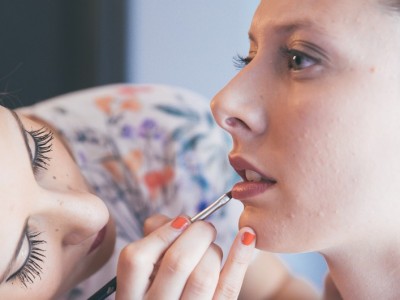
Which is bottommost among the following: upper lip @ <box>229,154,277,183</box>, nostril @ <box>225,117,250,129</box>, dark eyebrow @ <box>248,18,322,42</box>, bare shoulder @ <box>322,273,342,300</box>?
bare shoulder @ <box>322,273,342,300</box>

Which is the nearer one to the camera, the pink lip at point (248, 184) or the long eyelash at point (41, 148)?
the pink lip at point (248, 184)

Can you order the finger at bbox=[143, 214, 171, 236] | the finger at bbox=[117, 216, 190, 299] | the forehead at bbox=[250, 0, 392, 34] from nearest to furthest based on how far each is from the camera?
the forehead at bbox=[250, 0, 392, 34]
the finger at bbox=[117, 216, 190, 299]
the finger at bbox=[143, 214, 171, 236]

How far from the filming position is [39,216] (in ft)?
2.62

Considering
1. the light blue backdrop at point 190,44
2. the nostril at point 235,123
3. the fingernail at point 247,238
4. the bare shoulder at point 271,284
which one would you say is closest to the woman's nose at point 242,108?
the nostril at point 235,123

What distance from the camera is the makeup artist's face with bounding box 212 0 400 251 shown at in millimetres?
668

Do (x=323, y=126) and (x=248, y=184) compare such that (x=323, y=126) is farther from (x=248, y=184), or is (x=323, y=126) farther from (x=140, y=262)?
(x=140, y=262)

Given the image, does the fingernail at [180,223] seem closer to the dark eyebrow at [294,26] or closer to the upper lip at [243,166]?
the upper lip at [243,166]

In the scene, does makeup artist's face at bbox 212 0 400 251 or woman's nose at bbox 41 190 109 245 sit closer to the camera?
makeup artist's face at bbox 212 0 400 251

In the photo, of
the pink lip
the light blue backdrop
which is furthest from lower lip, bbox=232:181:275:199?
the light blue backdrop

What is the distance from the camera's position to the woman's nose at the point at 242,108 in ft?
2.35

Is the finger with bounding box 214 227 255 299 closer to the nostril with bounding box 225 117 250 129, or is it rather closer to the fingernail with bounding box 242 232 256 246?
the fingernail with bounding box 242 232 256 246

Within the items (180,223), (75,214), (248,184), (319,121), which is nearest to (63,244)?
(75,214)

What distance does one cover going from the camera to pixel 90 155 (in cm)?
117

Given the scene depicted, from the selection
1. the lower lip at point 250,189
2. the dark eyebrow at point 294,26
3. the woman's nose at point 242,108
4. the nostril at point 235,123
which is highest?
the dark eyebrow at point 294,26
